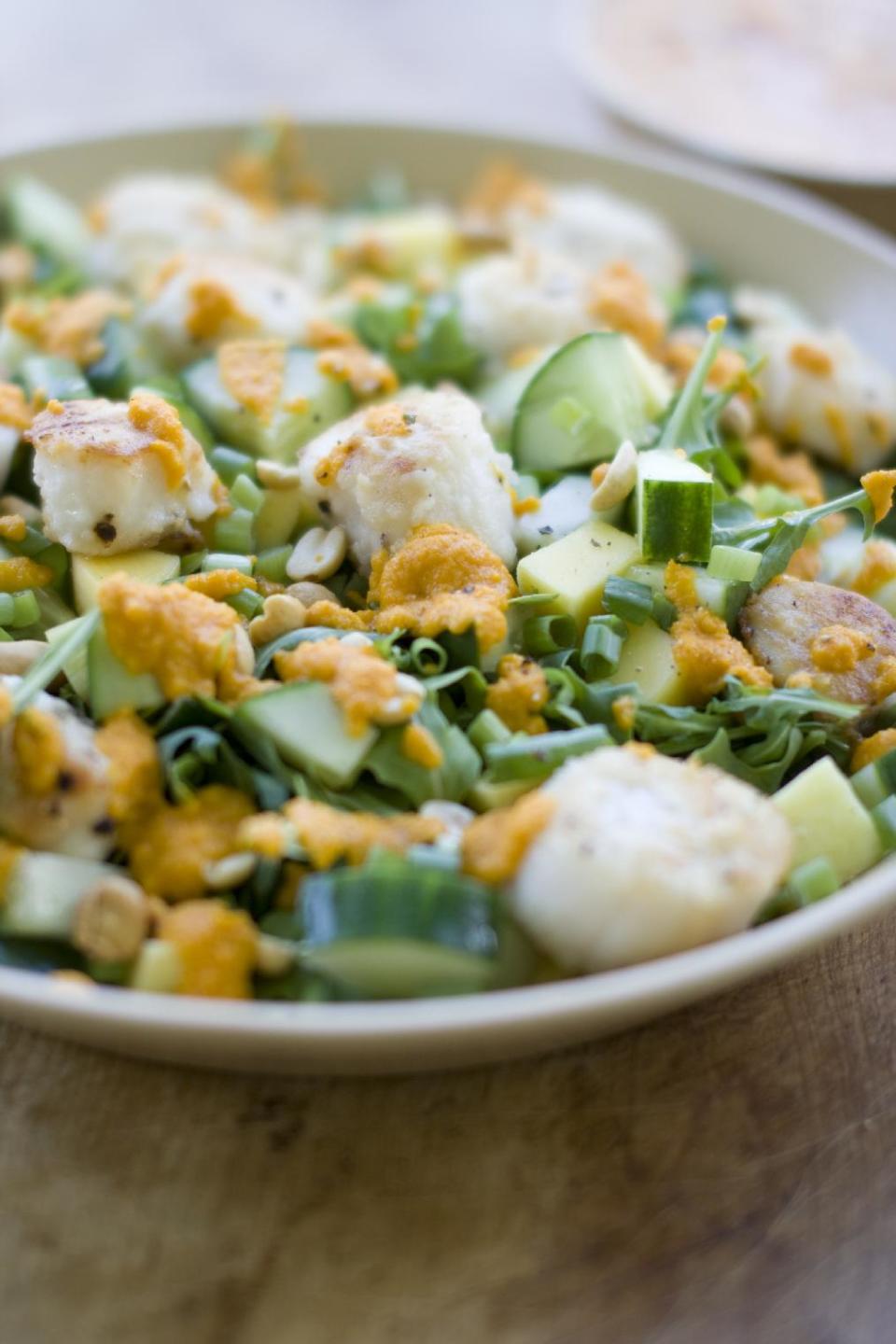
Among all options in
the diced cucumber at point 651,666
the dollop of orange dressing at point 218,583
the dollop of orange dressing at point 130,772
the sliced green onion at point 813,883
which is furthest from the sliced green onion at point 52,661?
the sliced green onion at point 813,883

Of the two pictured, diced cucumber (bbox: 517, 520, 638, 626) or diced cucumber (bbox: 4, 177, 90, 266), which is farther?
diced cucumber (bbox: 4, 177, 90, 266)

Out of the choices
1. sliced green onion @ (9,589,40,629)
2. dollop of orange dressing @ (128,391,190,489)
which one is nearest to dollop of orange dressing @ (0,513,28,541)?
sliced green onion @ (9,589,40,629)

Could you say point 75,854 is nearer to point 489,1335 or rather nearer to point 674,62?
point 489,1335

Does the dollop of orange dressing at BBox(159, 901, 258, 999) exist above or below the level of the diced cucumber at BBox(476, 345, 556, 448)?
below

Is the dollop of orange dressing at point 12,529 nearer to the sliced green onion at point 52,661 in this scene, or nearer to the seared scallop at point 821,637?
the sliced green onion at point 52,661

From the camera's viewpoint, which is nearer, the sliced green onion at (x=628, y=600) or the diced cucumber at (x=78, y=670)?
the diced cucumber at (x=78, y=670)

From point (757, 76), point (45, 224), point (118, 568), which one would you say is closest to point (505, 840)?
point (118, 568)

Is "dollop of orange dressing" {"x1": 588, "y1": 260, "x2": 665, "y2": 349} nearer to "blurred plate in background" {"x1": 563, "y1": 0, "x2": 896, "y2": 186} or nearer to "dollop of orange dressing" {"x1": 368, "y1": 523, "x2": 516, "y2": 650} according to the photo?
"dollop of orange dressing" {"x1": 368, "y1": 523, "x2": 516, "y2": 650}
